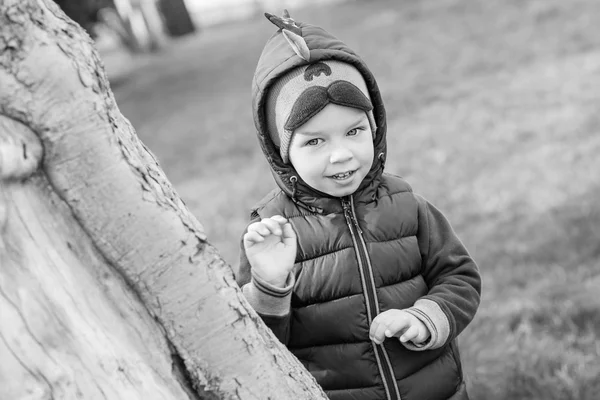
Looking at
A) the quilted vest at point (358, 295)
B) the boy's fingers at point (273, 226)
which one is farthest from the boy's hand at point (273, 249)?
the quilted vest at point (358, 295)

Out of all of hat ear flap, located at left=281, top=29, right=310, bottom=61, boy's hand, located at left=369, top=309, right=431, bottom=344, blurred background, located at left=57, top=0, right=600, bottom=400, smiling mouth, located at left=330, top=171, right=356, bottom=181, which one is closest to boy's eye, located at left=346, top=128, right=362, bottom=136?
Result: smiling mouth, located at left=330, top=171, right=356, bottom=181

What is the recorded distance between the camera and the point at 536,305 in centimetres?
378

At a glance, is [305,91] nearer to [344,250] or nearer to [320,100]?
[320,100]

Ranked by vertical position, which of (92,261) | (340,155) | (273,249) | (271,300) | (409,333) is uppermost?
(92,261)

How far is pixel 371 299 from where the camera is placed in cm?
216

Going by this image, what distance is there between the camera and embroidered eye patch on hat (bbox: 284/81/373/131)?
2.08 m

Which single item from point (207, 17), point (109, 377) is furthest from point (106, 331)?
point (207, 17)

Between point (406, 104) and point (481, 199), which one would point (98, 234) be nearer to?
point (481, 199)

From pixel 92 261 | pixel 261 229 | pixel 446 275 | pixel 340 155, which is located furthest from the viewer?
pixel 446 275

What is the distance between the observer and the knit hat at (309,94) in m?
2.09

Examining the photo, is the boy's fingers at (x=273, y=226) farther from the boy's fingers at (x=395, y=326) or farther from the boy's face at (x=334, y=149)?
the boy's fingers at (x=395, y=326)

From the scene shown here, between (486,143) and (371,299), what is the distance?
434 cm

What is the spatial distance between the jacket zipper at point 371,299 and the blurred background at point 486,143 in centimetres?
114

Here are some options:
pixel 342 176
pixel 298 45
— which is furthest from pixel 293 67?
pixel 342 176
